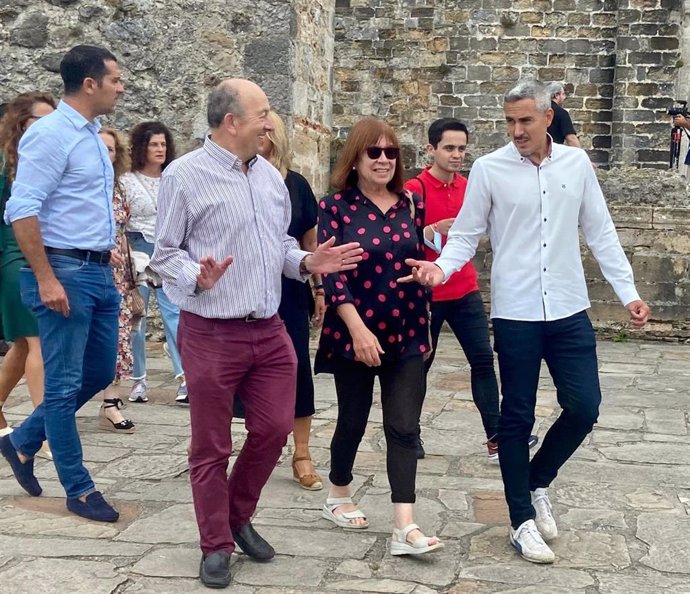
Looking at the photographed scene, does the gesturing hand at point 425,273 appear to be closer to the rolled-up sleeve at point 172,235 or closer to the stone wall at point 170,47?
the rolled-up sleeve at point 172,235

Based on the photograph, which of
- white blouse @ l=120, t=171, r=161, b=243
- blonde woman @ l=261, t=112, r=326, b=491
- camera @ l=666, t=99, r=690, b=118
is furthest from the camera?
camera @ l=666, t=99, r=690, b=118

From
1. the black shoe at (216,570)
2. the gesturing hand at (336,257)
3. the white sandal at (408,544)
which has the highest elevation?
the gesturing hand at (336,257)

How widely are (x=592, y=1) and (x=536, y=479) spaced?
1370cm

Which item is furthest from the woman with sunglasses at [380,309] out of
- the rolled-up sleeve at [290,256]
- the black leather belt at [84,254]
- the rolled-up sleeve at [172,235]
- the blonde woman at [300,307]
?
the black leather belt at [84,254]

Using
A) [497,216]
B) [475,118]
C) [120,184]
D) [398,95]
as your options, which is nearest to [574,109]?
[475,118]

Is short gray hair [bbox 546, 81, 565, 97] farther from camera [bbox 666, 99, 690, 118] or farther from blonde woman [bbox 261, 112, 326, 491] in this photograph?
camera [bbox 666, 99, 690, 118]

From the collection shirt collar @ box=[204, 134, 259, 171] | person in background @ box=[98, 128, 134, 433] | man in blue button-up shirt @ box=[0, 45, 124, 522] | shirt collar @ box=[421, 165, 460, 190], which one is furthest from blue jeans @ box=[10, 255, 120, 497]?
shirt collar @ box=[421, 165, 460, 190]

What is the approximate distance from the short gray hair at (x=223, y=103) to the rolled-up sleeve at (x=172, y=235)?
24 centimetres

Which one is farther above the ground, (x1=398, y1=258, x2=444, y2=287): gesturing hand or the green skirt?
(x1=398, y1=258, x2=444, y2=287): gesturing hand

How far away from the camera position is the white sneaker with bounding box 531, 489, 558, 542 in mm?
4160

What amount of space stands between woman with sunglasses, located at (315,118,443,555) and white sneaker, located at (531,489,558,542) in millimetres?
488

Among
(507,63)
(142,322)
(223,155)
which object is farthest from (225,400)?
(507,63)

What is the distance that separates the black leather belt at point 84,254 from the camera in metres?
4.31

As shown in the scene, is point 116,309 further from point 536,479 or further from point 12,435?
point 536,479
